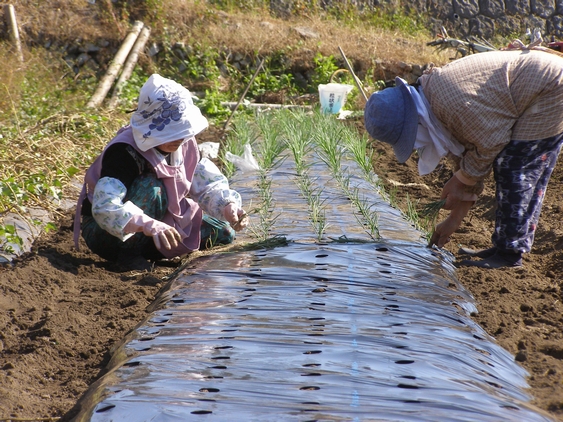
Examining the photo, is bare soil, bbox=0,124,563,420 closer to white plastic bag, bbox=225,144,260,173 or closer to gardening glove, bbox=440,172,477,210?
gardening glove, bbox=440,172,477,210

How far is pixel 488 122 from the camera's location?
248 centimetres

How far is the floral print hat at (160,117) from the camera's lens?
102 inches

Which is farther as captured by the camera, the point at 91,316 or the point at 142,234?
the point at 142,234

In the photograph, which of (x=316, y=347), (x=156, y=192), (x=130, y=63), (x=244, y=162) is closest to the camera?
(x=316, y=347)

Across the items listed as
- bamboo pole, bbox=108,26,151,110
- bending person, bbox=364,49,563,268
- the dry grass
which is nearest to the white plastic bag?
bending person, bbox=364,49,563,268

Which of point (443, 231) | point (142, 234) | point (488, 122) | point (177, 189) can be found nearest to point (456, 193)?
point (443, 231)

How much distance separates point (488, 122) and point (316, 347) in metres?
1.21

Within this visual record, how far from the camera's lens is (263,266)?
2.47m

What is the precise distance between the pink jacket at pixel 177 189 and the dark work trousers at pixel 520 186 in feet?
4.12

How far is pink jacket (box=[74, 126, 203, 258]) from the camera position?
273 cm

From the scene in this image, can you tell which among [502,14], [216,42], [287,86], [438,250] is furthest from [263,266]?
[502,14]

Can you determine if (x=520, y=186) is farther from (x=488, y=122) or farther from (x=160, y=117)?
(x=160, y=117)

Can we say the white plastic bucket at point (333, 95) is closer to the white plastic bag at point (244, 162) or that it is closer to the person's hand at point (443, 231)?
the white plastic bag at point (244, 162)

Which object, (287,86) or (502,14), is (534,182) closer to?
(287,86)
